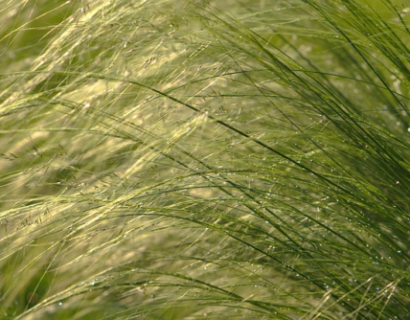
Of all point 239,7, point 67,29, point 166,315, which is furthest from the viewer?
point 166,315

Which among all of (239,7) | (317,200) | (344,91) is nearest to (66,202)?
(317,200)

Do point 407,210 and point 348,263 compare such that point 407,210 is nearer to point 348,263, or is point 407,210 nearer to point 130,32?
point 348,263

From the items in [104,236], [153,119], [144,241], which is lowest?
[144,241]

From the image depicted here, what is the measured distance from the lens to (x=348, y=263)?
1.13 meters

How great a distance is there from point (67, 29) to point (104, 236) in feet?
1.49

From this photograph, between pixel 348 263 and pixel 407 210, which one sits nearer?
pixel 348 263

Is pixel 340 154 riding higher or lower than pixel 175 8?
lower

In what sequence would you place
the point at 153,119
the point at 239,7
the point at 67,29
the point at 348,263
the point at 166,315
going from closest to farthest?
the point at 348,263 < the point at 67,29 < the point at 153,119 < the point at 239,7 < the point at 166,315

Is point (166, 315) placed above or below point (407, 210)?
below

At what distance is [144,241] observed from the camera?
168cm

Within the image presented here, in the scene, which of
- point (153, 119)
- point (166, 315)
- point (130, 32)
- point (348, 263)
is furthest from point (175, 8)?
point (166, 315)

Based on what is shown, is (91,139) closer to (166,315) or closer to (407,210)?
(166,315)

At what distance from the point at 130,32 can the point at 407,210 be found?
606 millimetres

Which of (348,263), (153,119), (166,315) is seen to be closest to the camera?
(348,263)
